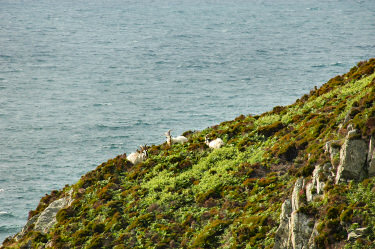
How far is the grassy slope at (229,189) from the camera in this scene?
25.9 metres

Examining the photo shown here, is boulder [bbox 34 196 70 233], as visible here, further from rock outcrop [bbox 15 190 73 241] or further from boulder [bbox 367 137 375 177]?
boulder [bbox 367 137 375 177]

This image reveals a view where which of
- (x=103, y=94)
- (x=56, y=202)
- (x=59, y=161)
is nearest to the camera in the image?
(x=56, y=202)

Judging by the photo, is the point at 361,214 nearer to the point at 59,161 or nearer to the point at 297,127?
the point at 297,127

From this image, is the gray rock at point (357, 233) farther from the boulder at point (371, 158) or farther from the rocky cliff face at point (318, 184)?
the boulder at point (371, 158)

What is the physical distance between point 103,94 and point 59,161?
50.3 m

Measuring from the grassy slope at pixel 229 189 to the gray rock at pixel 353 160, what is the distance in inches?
24.6

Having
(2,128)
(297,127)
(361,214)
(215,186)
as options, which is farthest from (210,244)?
(2,128)

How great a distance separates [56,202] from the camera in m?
43.2

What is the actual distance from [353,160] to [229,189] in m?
10.4

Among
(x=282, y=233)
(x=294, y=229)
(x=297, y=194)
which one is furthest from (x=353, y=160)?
(x=282, y=233)

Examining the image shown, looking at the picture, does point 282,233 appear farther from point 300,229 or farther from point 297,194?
point 297,194

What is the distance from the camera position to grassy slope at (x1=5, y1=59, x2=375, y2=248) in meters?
25.9

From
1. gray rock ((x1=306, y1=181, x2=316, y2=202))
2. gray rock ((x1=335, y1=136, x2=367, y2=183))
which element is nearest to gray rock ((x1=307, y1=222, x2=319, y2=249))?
gray rock ((x1=306, y1=181, x2=316, y2=202))

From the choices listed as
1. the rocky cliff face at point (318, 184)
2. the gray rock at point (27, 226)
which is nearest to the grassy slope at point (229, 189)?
the rocky cliff face at point (318, 184)
